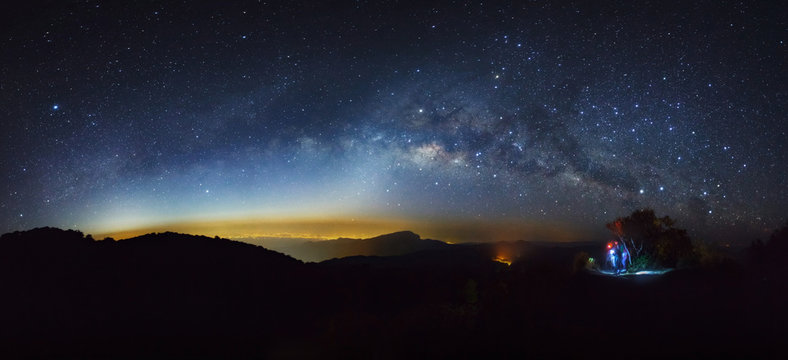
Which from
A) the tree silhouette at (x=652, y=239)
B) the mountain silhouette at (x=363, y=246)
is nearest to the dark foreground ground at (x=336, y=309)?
the tree silhouette at (x=652, y=239)

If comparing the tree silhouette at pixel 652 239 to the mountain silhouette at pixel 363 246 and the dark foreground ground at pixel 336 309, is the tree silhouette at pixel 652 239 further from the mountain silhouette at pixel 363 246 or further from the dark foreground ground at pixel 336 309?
the mountain silhouette at pixel 363 246

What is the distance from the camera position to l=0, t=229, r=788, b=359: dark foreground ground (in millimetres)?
10367

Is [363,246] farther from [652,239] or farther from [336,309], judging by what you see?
[336,309]

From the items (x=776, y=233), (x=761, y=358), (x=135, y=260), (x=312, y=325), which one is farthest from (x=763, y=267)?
(x=135, y=260)

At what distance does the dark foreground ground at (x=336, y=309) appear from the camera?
34.0 ft

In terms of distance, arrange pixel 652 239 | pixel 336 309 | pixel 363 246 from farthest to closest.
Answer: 1. pixel 363 246
2. pixel 652 239
3. pixel 336 309

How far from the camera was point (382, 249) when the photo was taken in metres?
118

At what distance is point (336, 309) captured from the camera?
65.2ft

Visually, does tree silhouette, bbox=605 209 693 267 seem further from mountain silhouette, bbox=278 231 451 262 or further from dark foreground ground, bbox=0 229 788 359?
mountain silhouette, bbox=278 231 451 262

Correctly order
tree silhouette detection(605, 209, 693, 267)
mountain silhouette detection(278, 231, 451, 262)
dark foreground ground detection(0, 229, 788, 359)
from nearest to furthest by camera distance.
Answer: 1. dark foreground ground detection(0, 229, 788, 359)
2. tree silhouette detection(605, 209, 693, 267)
3. mountain silhouette detection(278, 231, 451, 262)

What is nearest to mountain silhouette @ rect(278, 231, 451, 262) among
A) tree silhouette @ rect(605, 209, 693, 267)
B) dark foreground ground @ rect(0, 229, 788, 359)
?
tree silhouette @ rect(605, 209, 693, 267)

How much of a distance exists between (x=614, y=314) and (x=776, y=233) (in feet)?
71.5

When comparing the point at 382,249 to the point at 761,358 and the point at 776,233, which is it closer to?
the point at 776,233

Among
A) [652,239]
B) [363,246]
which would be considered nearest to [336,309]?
[652,239]
